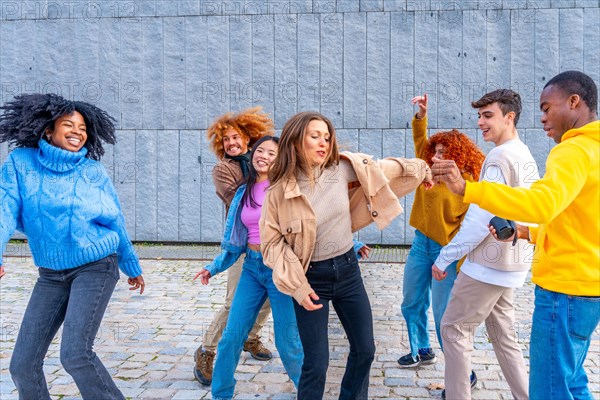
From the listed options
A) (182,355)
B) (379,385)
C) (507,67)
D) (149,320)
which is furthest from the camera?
(507,67)

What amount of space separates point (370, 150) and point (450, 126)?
145cm

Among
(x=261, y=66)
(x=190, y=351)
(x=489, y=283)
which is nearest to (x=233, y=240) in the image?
(x=190, y=351)

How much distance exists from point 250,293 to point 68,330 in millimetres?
1229

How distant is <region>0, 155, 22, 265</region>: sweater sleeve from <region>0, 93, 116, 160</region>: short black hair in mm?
209

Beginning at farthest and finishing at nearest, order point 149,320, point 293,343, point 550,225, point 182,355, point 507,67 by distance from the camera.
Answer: point 507,67
point 149,320
point 182,355
point 293,343
point 550,225

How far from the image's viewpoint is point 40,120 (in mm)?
3727

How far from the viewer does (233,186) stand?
470 centimetres

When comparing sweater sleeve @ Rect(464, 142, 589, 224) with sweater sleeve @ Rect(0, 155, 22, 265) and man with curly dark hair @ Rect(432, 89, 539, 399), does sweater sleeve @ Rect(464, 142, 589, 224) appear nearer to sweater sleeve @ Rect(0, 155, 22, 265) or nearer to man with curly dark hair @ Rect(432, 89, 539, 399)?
man with curly dark hair @ Rect(432, 89, 539, 399)

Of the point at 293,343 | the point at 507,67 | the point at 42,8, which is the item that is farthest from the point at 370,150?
the point at 293,343

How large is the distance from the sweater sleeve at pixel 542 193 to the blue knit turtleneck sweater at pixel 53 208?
84.1 inches

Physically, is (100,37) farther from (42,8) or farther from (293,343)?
(293,343)

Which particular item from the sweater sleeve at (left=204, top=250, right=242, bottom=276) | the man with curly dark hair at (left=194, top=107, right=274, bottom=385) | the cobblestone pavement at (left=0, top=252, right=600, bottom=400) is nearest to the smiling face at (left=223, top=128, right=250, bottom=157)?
the man with curly dark hair at (left=194, top=107, right=274, bottom=385)

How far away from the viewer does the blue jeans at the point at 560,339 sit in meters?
2.74

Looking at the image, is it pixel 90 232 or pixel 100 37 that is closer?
pixel 90 232
